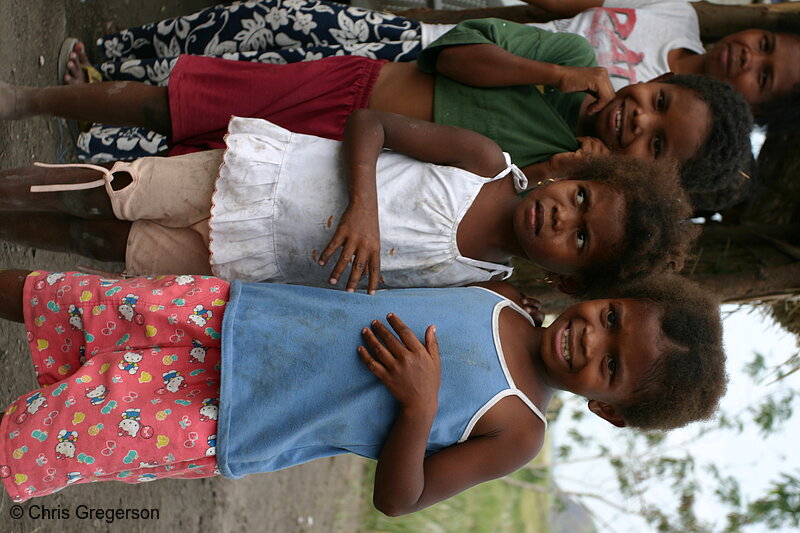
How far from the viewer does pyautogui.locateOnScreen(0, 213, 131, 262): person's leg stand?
2031 mm

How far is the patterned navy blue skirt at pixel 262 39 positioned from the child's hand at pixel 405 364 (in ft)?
4.07

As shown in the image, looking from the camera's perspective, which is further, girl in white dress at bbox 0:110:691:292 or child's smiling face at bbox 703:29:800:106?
child's smiling face at bbox 703:29:800:106

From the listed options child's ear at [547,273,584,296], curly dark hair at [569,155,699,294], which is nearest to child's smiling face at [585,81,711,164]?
curly dark hair at [569,155,699,294]

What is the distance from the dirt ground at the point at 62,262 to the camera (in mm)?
2402

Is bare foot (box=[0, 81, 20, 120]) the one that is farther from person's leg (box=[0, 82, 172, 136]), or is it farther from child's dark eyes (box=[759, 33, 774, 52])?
child's dark eyes (box=[759, 33, 774, 52])

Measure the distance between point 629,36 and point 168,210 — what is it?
1.80 metres

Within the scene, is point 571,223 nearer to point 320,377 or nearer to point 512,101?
point 512,101

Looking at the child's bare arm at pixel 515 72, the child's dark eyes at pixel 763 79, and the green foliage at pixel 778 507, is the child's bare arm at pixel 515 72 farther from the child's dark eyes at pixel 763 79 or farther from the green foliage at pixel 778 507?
the green foliage at pixel 778 507

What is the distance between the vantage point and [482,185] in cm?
195

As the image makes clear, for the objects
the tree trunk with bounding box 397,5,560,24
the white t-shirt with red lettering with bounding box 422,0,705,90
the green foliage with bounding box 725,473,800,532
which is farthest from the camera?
the green foliage with bounding box 725,473,800,532

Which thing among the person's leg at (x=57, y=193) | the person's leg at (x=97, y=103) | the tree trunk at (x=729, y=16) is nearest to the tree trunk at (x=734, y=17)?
the tree trunk at (x=729, y=16)

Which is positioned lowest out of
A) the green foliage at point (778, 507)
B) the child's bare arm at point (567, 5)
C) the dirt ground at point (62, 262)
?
the green foliage at point (778, 507)

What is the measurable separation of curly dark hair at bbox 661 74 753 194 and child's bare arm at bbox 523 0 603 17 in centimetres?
61

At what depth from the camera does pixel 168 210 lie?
194 cm
